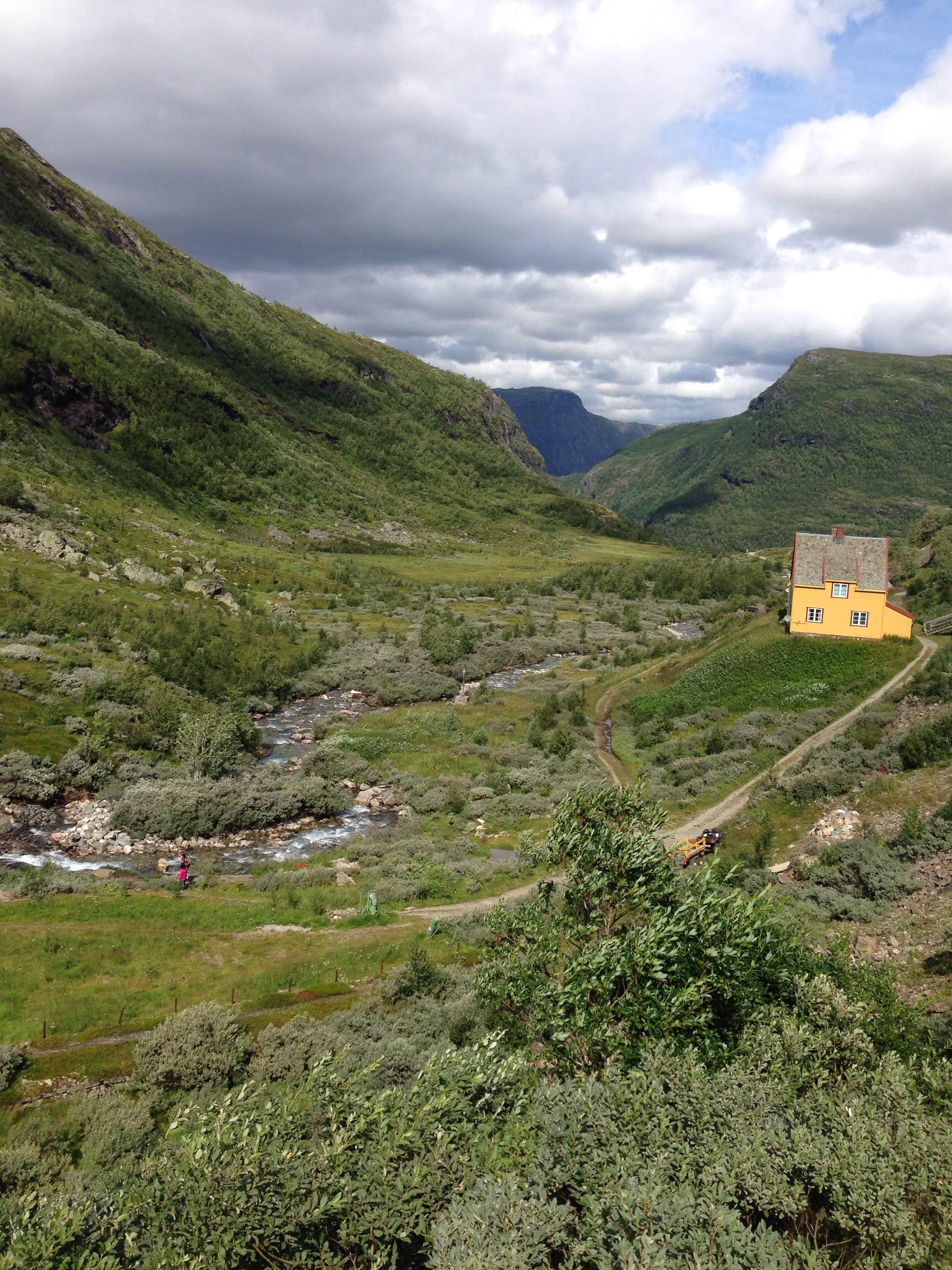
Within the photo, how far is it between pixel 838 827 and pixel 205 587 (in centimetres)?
7815

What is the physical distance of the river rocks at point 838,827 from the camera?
106ft

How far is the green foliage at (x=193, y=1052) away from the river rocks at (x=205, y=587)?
241ft

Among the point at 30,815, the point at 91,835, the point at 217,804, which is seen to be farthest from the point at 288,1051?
the point at 30,815

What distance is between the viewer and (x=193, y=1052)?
20.8 m

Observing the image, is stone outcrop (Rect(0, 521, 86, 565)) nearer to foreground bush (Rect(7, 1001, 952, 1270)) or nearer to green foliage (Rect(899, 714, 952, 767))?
green foliage (Rect(899, 714, 952, 767))

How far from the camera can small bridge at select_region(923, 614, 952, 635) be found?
5584 centimetres

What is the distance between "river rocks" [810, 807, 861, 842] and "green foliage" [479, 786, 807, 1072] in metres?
15.3

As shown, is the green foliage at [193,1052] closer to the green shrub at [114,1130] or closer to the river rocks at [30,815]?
the green shrub at [114,1130]

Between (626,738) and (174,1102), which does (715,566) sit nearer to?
(626,738)

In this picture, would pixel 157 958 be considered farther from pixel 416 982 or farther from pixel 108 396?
pixel 108 396

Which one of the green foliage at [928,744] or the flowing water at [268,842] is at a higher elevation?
the green foliage at [928,744]

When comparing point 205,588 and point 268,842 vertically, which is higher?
point 205,588

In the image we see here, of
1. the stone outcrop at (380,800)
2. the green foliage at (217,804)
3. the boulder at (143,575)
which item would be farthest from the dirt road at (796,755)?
the boulder at (143,575)

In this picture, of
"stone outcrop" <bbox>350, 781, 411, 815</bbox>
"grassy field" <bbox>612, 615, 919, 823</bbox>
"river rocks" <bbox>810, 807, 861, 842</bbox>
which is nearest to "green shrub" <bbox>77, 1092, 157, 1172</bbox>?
"river rocks" <bbox>810, 807, 861, 842</bbox>
